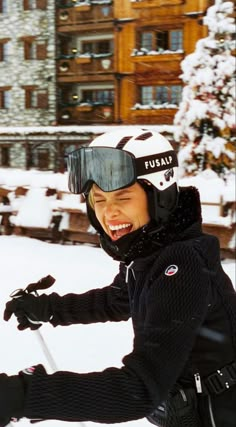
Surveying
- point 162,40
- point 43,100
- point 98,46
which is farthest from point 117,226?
point 43,100

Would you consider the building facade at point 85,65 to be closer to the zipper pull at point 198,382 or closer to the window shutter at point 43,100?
the window shutter at point 43,100

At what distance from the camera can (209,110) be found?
1162 cm

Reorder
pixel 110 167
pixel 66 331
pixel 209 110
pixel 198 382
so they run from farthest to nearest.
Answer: pixel 209 110
pixel 66 331
pixel 110 167
pixel 198 382

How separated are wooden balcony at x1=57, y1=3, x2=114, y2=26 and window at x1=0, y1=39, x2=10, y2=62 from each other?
10.4 feet

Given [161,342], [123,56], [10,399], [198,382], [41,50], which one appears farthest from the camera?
[41,50]

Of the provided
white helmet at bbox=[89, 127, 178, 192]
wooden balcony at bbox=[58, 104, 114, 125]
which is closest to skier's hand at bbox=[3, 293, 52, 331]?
white helmet at bbox=[89, 127, 178, 192]

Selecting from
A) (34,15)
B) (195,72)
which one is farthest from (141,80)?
(195,72)

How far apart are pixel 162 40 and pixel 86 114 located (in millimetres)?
4587

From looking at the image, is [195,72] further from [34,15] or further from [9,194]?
[34,15]

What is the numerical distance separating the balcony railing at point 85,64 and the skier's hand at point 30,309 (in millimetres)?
22328

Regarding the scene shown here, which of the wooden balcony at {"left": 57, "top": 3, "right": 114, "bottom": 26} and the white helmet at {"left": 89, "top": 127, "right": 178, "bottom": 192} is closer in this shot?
the white helmet at {"left": 89, "top": 127, "right": 178, "bottom": 192}

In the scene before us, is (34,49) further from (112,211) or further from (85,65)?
(112,211)

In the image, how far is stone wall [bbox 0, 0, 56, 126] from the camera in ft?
84.2

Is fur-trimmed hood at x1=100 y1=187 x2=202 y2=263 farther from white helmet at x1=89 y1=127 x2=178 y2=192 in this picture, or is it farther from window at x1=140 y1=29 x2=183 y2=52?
window at x1=140 y1=29 x2=183 y2=52
